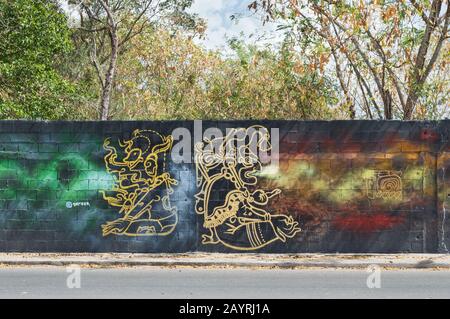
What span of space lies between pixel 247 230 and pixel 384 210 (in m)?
2.37

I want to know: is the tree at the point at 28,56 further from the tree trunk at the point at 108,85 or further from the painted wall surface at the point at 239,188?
the painted wall surface at the point at 239,188

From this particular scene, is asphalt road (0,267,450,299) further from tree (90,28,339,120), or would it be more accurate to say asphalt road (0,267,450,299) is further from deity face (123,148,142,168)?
tree (90,28,339,120)

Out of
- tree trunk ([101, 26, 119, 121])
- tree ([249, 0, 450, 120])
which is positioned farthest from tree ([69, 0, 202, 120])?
tree ([249, 0, 450, 120])

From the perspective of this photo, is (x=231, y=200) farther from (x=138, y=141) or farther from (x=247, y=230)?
(x=138, y=141)

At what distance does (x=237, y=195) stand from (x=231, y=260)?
122 centimetres

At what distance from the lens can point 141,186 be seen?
1262 cm

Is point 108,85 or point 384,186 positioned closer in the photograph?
point 384,186

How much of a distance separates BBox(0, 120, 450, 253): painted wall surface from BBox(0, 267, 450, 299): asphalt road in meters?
1.26

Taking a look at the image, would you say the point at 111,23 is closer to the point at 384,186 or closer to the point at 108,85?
the point at 108,85

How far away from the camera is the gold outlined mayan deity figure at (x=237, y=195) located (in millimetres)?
12531

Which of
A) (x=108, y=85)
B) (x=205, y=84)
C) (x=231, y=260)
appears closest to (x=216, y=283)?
(x=231, y=260)

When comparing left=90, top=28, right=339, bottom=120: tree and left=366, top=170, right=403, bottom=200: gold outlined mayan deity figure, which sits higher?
left=90, top=28, right=339, bottom=120: tree

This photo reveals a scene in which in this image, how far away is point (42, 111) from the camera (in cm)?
2325

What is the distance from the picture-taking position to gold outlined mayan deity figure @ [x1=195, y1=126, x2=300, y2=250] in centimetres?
1253
